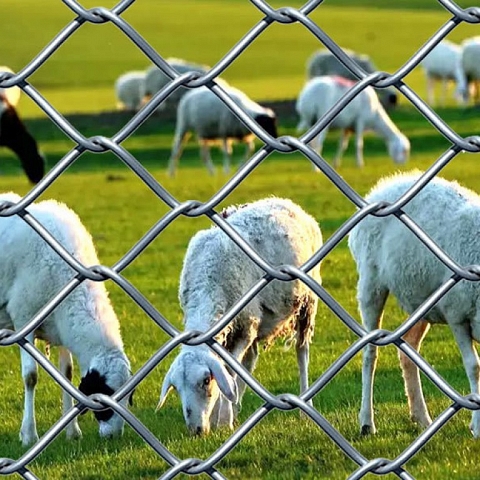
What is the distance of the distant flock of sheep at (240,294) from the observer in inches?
261

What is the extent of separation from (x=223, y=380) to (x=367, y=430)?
39.5 inches

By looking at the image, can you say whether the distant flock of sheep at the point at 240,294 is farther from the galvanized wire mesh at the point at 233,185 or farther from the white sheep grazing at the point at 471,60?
the white sheep grazing at the point at 471,60

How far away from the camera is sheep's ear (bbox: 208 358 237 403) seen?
629 cm

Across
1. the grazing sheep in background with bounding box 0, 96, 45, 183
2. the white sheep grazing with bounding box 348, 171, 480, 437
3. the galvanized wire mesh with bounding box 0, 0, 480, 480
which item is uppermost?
the galvanized wire mesh with bounding box 0, 0, 480, 480

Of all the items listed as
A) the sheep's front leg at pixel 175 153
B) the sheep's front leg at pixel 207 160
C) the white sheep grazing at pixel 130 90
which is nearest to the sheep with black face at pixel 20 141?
the sheep's front leg at pixel 175 153

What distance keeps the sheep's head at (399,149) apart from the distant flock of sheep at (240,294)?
2090 centimetres

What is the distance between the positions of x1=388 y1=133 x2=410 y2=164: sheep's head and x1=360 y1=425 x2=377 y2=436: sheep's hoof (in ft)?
72.9

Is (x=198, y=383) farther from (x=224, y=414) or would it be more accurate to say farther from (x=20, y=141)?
(x=20, y=141)

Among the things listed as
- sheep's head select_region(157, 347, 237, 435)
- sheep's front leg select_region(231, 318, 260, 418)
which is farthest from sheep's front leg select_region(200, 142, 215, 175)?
sheep's head select_region(157, 347, 237, 435)

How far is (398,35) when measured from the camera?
225 feet

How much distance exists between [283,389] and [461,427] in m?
2.07

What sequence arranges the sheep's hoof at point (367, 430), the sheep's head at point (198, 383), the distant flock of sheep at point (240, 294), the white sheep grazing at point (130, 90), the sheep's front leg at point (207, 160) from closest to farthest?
the sheep's head at point (198, 383) → the distant flock of sheep at point (240, 294) → the sheep's hoof at point (367, 430) → the sheep's front leg at point (207, 160) → the white sheep grazing at point (130, 90)

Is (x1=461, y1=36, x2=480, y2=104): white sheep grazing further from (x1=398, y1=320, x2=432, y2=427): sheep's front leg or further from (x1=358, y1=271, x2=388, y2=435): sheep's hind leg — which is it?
(x1=398, y1=320, x2=432, y2=427): sheep's front leg

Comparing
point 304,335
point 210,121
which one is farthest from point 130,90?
point 304,335
